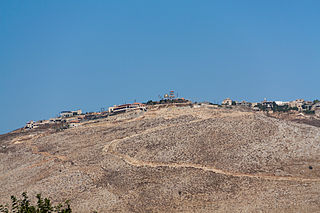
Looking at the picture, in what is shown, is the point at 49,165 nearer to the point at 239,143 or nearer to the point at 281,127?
the point at 239,143

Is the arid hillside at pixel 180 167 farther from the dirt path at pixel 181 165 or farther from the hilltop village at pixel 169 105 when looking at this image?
the hilltop village at pixel 169 105

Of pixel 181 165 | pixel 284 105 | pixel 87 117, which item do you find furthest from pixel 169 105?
pixel 284 105

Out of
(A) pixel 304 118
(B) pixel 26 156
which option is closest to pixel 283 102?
(A) pixel 304 118

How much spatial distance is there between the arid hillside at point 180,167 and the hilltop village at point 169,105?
3409 centimetres

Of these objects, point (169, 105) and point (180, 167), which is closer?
point (180, 167)

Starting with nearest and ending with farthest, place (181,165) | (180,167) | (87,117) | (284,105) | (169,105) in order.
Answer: (180,167) < (181,165) < (169,105) < (87,117) < (284,105)

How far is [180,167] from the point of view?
223 ft

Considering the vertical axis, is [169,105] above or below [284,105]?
below

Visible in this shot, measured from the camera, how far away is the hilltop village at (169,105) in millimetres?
133875

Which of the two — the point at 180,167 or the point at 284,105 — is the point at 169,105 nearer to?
the point at 180,167

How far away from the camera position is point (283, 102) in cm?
18938

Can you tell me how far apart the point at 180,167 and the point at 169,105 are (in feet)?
194

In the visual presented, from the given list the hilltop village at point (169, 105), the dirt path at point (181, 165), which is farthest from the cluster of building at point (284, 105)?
the dirt path at point (181, 165)

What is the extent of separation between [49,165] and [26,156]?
42.7 ft
